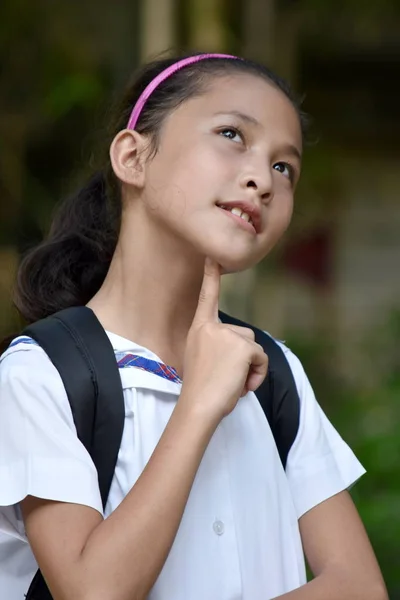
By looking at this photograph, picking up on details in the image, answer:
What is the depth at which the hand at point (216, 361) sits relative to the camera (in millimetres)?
1668

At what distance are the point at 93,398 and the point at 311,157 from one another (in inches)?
185

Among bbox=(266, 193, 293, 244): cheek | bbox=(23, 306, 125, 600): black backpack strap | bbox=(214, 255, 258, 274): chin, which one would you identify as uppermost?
bbox=(266, 193, 293, 244): cheek

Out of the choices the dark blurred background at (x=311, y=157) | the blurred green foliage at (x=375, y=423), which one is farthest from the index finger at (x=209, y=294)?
the blurred green foliage at (x=375, y=423)

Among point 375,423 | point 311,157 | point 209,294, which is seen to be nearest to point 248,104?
point 209,294

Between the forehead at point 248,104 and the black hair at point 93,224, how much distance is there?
0.03 metres

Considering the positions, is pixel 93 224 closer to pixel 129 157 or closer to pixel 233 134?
pixel 129 157

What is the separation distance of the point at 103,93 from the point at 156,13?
0.48m

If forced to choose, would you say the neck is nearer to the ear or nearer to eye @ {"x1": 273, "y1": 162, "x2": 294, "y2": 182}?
the ear

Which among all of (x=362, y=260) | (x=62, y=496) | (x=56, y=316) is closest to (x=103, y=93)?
(x=362, y=260)

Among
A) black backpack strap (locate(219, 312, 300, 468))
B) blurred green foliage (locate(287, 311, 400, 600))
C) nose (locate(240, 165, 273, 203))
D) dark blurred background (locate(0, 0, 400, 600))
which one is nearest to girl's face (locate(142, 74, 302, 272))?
nose (locate(240, 165, 273, 203))

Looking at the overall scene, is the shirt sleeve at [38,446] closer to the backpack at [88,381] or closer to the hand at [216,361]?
the backpack at [88,381]

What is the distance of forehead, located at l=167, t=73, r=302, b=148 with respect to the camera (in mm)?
1896

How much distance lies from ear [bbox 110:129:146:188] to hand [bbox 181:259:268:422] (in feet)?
0.94

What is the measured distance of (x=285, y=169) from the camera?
1.97 m
